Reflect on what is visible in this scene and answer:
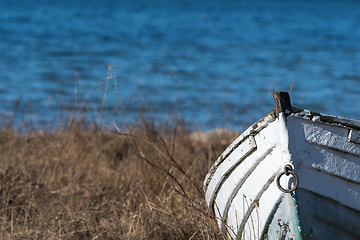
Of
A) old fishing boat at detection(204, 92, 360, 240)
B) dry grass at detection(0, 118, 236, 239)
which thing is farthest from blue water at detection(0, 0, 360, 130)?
old fishing boat at detection(204, 92, 360, 240)

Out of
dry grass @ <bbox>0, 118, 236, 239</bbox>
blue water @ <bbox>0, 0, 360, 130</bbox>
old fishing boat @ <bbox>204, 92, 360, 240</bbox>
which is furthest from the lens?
blue water @ <bbox>0, 0, 360, 130</bbox>

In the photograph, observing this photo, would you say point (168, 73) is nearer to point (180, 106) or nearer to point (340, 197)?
point (180, 106)

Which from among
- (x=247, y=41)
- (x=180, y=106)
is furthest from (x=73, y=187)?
(x=247, y=41)

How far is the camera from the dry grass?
127 inches

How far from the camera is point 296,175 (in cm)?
225

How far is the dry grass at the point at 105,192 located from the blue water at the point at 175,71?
0.52 meters

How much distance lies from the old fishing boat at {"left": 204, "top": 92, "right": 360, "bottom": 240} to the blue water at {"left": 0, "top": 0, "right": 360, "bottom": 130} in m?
2.61

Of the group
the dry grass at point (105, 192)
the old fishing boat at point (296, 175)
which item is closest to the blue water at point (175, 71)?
the dry grass at point (105, 192)

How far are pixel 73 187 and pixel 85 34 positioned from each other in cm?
2251

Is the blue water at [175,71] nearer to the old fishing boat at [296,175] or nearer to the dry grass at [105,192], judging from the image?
the dry grass at [105,192]

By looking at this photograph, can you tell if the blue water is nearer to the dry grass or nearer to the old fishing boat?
the dry grass

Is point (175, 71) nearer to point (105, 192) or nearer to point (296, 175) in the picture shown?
point (105, 192)

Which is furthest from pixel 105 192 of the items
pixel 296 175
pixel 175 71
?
pixel 175 71

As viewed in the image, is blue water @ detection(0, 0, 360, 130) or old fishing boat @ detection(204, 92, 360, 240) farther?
blue water @ detection(0, 0, 360, 130)
